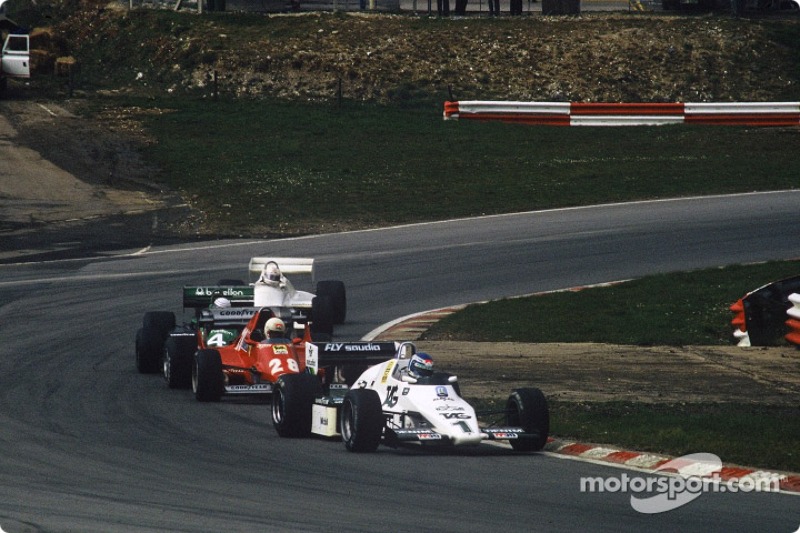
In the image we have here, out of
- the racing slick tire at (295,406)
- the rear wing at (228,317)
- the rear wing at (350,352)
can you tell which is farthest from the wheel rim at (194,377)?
the racing slick tire at (295,406)

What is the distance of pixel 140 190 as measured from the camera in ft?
110

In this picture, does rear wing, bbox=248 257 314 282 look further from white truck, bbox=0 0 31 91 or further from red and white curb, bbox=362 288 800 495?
white truck, bbox=0 0 31 91

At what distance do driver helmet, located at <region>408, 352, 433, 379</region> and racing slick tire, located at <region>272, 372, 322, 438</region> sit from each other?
1182 millimetres

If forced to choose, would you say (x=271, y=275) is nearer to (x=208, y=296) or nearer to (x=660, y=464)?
(x=208, y=296)

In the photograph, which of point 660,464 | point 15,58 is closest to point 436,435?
point 660,464

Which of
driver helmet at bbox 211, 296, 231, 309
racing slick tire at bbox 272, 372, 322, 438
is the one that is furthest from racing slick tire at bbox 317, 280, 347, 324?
racing slick tire at bbox 272, 372, 322, 438

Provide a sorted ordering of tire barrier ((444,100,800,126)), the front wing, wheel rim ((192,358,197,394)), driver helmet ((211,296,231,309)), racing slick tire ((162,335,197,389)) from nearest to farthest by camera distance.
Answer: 1. the front wing
2. wheel rim ((192,358,197,394))
3. racing slick tire ((162,335,197,389))
4. driver helmet ((211,296,231,309))
5. tire barrier ((444,100,800,126))

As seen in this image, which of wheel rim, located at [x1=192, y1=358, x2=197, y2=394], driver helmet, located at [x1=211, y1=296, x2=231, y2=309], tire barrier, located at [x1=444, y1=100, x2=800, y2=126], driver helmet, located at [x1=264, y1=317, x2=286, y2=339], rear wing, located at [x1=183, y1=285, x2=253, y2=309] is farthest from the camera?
tire barrier, located at [x1=444, y1=100, x2=800, y2=126]

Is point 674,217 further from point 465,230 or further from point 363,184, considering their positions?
point 363,184

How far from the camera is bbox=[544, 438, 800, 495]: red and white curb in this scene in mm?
11719

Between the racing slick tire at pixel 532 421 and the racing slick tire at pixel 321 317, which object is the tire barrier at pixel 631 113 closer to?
the racing slick tire at pixel 321 317

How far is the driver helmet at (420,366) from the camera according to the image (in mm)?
13477

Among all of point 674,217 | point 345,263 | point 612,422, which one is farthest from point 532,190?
point 612,422

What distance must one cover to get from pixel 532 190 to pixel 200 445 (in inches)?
821
